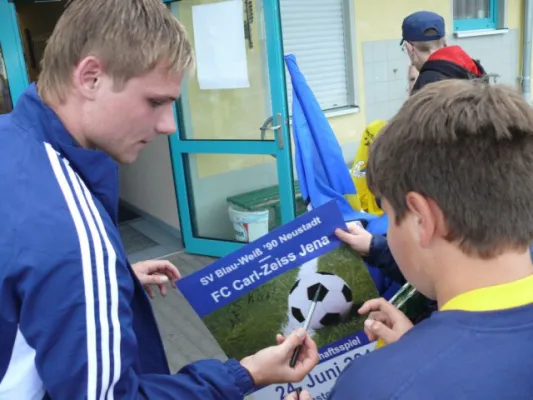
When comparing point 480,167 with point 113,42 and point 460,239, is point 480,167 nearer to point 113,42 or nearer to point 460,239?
point 460,239

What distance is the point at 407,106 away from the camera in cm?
101

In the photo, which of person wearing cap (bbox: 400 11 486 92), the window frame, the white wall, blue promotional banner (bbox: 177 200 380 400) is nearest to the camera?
blue promotional banner (bbox: 177 200 380 400)

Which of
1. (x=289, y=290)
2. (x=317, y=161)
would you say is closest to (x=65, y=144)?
(x=289, y=290)

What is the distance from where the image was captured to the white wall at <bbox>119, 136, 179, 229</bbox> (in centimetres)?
531

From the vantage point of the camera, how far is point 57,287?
913mm

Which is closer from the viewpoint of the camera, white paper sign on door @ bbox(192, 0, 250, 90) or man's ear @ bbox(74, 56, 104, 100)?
man's ear @ bbox(74, 56, 104, 100)

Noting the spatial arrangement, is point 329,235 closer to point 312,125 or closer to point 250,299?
point 250,299

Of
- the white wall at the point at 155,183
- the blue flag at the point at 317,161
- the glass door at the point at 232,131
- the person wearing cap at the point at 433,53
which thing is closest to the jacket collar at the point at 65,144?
the blue flag at the point at 317,161

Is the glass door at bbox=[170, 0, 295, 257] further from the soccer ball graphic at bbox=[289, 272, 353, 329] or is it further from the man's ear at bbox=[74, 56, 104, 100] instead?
the man's ear at bbox=[74, 56, 104, 100]

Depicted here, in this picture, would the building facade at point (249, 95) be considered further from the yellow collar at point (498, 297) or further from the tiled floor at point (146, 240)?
the yellow collar at point (498, 297)

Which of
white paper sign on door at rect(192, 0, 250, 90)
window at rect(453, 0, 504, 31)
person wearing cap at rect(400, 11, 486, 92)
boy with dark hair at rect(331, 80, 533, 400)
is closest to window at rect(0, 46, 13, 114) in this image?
white paper sign on door at rect(192, 0, 250, 90)

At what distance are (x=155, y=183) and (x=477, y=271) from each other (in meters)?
5.01

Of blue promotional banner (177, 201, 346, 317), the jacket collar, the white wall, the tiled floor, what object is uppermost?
the jacket collar

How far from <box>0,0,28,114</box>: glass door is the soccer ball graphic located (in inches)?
135
